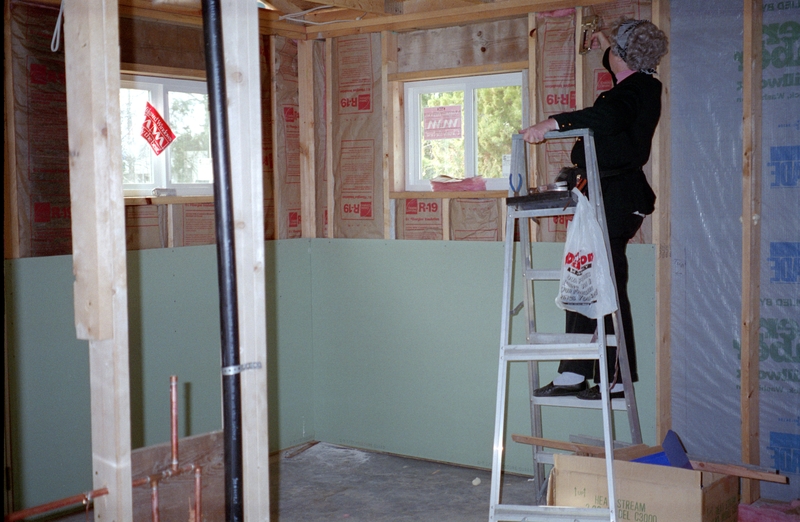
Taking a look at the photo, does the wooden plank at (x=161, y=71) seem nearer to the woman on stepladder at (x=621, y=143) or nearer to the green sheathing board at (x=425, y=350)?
the green sheathing board at (x=425, y=350)

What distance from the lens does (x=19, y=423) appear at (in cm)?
350

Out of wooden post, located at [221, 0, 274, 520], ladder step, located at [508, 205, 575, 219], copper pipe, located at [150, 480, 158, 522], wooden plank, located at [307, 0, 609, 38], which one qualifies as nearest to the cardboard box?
ladder step, located at [508, 205, 575, 219]

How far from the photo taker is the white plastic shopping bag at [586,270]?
9.46 ft

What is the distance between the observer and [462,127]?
4277 mm

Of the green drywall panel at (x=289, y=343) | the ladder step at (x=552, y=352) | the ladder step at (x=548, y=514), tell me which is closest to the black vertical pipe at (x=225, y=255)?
the ladder step at (x=548, y=514)

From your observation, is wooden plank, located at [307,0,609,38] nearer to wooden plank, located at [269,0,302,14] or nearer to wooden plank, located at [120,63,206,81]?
wooden plank, located at [269,0,302,14]

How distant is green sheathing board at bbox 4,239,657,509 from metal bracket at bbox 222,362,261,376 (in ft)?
7.01

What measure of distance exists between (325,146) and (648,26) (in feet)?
7.03

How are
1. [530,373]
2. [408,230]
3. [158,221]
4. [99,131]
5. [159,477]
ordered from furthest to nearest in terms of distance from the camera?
1. [408,230]
2. [158,221]
3. [530,373]
4. [159,477]
5. [99,131]

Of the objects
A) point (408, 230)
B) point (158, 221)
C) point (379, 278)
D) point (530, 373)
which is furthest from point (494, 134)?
point (158, 221)

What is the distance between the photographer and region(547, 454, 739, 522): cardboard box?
2732mm

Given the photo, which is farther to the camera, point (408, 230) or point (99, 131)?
point (408, 230)

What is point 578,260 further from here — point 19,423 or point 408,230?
point 19,423

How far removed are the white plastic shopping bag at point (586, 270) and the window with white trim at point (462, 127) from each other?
1.21m
